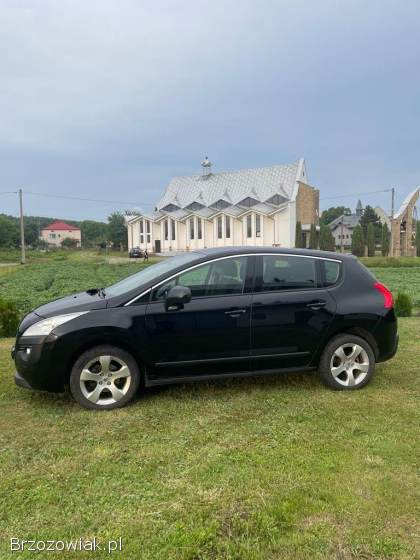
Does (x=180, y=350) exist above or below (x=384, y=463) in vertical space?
above

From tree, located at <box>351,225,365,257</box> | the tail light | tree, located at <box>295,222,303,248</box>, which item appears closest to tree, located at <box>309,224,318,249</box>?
tree, located at <box>295,222,303,248</box>

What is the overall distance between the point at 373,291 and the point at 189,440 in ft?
8.77

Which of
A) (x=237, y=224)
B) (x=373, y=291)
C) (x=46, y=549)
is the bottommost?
(x=46, y=549)

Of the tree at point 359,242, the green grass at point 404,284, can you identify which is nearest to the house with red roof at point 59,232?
the tree at point 359,242

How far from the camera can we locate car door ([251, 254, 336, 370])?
14.6 ft

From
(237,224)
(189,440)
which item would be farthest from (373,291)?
(237,224)

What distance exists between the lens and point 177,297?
414 centimetres

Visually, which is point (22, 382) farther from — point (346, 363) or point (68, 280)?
point (68, 280)

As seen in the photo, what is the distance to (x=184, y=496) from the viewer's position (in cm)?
273

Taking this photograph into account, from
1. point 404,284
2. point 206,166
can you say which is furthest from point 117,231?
point 404,284

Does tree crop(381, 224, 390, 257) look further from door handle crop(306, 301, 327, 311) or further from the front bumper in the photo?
the front bumper

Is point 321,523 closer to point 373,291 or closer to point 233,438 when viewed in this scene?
point 233,438

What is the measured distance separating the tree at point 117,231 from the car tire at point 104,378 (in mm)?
81400

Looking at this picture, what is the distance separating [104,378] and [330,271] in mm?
2661
